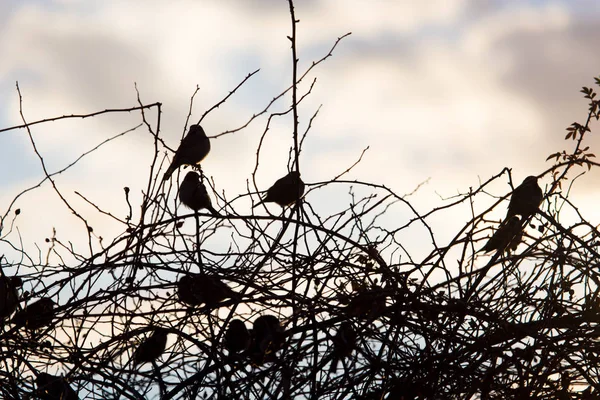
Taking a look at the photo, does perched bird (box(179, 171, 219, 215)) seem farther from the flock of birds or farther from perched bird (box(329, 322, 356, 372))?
perched bird (box(329, 322, 356, 372))

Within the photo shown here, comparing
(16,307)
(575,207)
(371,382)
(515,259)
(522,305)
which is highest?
(16,307)

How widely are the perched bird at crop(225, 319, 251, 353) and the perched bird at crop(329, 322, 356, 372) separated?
388 millimetres

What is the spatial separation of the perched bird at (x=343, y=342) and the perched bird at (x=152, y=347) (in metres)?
0.69

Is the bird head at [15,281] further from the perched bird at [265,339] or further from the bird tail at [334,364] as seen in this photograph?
the bird tail at [334,364]

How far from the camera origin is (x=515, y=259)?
10.6 feet

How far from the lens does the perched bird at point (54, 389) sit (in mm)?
2797

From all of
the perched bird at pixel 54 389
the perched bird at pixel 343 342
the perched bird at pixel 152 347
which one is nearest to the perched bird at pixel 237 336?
the perched bird at pixel 152 347

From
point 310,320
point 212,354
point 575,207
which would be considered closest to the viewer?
point 212,354

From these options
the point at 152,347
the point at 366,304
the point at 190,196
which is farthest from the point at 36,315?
the point at 190,196

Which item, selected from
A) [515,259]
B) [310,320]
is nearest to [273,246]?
[310,320]

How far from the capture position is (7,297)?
3.35 m

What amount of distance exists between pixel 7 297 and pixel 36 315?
0.25m

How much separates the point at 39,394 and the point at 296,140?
4.69ft

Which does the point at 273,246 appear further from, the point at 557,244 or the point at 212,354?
the point at 557,244
